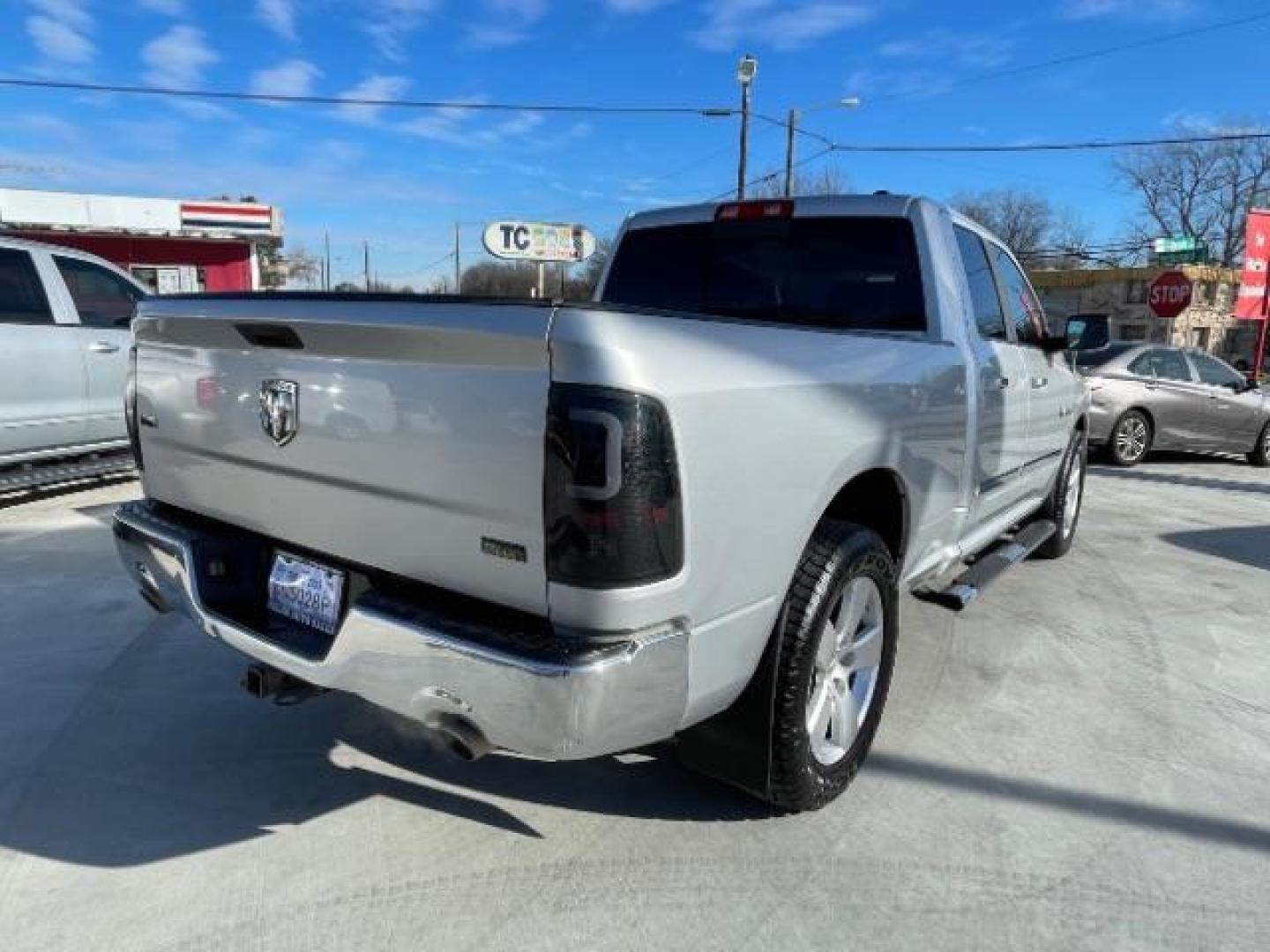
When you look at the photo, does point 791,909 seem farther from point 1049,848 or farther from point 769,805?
point 1049,848

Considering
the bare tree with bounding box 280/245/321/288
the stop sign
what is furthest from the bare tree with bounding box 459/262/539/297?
the stop sign

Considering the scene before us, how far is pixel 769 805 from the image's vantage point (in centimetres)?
277

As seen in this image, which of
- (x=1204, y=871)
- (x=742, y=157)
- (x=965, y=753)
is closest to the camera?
(x=1204, y=871)

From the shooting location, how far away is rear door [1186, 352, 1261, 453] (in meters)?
11.4

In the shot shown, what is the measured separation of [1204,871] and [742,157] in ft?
78.3

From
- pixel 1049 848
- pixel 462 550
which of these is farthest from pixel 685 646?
pixel 1049 848

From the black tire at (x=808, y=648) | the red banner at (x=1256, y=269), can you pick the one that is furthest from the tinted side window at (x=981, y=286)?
the red banner at (x=1256, y=269)

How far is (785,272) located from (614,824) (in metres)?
2.36

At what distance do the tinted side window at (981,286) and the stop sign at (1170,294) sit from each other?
54.8 ft

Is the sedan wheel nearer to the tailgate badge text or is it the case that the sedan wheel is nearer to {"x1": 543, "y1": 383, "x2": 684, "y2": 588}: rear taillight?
{"x1": 543, "y1": 383, "x2": 684, "y2": 588}: rear taillight

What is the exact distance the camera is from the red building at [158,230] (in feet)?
82.7

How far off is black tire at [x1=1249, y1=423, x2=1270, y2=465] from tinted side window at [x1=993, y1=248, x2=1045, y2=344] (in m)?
8.92

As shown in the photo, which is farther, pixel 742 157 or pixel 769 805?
pixel 742 157

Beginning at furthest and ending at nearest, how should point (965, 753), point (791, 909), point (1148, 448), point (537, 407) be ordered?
point (1148, 448) < point (965, 753) < point (791, 909) < point (537, 407)
